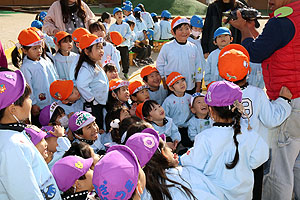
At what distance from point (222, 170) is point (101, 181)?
3.64ft

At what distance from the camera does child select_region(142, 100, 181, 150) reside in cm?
353

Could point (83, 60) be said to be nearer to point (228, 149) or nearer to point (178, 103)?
point (178, 103)

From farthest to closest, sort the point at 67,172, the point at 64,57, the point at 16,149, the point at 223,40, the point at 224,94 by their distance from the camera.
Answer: the point at 64,57 < the point at 223,40 < the point at 224,94 < the point at 67,172 < the point at 16,149

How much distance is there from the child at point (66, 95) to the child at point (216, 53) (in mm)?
1930

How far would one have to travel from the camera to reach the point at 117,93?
400 centimetres

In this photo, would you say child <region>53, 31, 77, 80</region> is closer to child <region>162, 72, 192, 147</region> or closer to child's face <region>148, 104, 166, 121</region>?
child <region>162, 72, 192, 147</region>

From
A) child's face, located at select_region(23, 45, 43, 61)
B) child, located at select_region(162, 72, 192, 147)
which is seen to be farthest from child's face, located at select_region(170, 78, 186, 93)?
child's face, located at select_region(23, 45, 43, 61)

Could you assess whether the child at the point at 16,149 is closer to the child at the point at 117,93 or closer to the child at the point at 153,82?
the child at the point at 117,93

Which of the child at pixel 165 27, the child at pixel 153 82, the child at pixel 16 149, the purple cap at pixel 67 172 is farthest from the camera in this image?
the child at pixel 165 27

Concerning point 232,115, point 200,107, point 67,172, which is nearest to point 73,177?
point 67,172

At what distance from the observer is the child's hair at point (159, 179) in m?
1.80

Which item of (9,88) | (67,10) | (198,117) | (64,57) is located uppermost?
(67,10)

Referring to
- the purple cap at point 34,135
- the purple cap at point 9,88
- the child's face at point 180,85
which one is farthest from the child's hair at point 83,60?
the purple cap at point 9,88

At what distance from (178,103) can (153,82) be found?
0.63 metres
